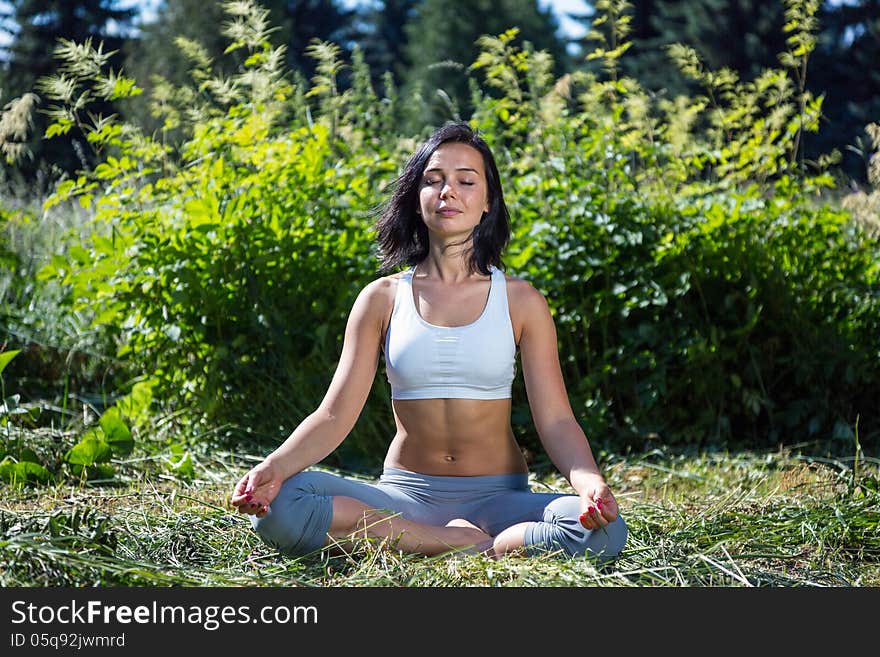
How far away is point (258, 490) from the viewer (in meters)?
2.26

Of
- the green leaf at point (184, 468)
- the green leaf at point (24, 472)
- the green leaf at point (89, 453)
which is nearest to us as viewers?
the green leaf at point (24, 472)

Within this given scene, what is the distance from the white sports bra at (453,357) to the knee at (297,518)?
0.36 meters

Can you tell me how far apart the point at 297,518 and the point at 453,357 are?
542 mm

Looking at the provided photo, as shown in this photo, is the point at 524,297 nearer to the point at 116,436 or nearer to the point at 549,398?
the point at 549,398

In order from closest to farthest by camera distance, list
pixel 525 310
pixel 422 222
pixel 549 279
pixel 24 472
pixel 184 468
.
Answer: pixel 525 310, pixel 422 222, pixel 24 472, pixel 184 468, pixel 549 279

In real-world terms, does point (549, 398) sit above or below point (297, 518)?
above

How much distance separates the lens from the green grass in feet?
7.17

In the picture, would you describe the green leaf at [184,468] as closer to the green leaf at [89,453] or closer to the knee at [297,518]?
the green leaf at [89,453]

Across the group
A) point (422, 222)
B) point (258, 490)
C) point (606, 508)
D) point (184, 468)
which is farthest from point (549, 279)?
point (258, 490)

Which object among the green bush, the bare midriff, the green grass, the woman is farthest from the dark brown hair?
the green bush

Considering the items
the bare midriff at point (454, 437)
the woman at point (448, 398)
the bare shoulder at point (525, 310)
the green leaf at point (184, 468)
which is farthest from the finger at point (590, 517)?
the green leaf at point (184, 468)

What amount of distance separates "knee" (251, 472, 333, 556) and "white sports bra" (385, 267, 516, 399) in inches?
14.2

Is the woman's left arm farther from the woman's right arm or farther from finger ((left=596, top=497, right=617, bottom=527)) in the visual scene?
the woman's right arm

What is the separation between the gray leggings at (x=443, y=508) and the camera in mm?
2314
